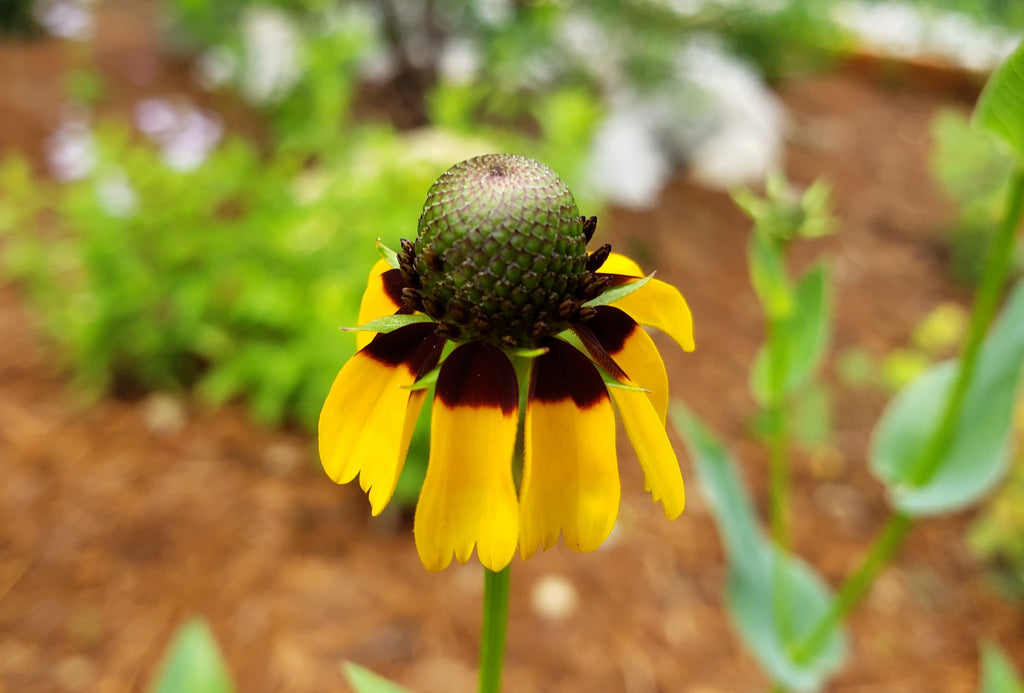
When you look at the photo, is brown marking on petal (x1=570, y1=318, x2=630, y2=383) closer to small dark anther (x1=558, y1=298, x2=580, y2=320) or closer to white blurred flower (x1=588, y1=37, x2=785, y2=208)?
small dark anther (x1=558, y1=298, x2=580, y2=320)

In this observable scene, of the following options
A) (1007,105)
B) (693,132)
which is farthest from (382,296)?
(693,132)

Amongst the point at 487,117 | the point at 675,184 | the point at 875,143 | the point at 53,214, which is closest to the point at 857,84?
the point at 875,143

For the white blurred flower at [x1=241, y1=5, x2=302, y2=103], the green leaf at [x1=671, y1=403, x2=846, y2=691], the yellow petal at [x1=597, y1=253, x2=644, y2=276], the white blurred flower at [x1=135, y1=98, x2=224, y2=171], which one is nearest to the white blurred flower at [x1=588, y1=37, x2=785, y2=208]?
the white blurred flower at [x1=241, y1=5, x2=302, y2=103]

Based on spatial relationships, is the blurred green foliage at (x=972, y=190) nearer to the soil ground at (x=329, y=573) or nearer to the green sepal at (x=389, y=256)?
the soil ground at (x=329, y=573)

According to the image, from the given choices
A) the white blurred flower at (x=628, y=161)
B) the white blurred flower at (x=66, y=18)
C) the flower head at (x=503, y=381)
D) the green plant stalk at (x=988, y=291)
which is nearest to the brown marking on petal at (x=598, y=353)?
the flower head at (x=503, y=381)

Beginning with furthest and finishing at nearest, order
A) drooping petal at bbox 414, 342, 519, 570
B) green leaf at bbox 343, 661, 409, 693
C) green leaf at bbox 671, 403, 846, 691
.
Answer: green leaf at bbox 671, 403, 846, 691
green leaf at bbox 343, 661, 409, 693
drooping petal at bbox 414, 342, 519, 570

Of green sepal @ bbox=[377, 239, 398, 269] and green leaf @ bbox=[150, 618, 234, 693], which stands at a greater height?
green sepal @ bbox=[377, 239, 398, 269]

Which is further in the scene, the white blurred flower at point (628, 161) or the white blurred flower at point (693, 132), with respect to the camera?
the white blurred flower at point (693, 132)
